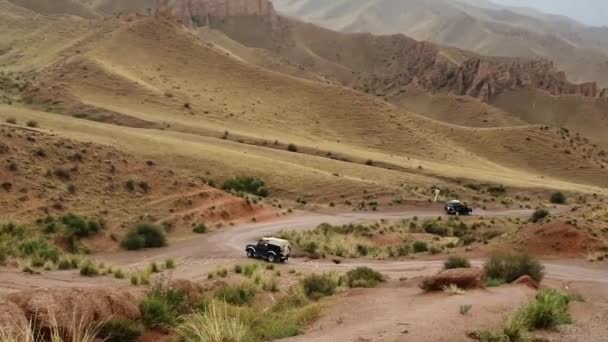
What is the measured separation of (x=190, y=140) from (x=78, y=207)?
3770cm

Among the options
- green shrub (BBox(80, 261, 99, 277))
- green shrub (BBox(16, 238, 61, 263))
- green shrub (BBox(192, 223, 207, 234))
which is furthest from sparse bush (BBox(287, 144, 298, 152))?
green shrub (BBox(80, 261, 99, 277))

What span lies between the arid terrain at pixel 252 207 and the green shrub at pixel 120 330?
7cm

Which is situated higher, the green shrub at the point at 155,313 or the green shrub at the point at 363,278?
the green shrub at the point at 155,313

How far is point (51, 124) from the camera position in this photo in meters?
65.9

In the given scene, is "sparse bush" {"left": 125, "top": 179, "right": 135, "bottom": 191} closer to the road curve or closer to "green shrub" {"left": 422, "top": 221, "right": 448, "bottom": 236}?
the road curve

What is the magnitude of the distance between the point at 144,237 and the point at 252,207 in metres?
15.7

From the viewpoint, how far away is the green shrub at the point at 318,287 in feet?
71.5

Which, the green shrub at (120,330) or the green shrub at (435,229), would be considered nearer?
the green shrub at (120,330)

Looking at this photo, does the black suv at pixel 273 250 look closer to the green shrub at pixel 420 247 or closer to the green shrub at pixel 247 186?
the green shrub at pixel 420 247

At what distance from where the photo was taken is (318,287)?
22422 millimetres

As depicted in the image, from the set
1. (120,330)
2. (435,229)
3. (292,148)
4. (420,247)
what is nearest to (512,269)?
(120,330)

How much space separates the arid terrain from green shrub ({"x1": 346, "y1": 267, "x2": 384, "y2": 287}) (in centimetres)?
14

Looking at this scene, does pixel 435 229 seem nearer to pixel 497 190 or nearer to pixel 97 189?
pixel 97 189

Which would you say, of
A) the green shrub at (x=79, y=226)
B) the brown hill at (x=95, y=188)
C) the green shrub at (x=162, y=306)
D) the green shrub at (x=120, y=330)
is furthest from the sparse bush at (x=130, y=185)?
the green shrub at (x=120, y=330)
